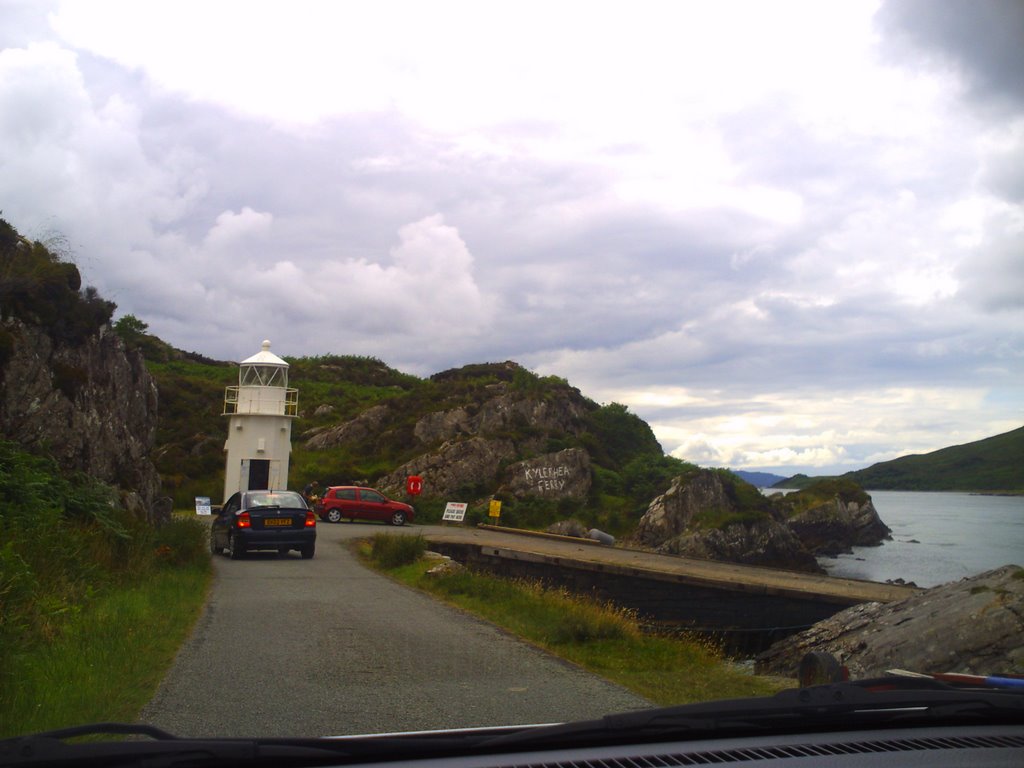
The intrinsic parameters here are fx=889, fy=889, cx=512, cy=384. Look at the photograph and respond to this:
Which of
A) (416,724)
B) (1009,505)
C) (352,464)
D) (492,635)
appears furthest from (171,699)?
(1009,505)

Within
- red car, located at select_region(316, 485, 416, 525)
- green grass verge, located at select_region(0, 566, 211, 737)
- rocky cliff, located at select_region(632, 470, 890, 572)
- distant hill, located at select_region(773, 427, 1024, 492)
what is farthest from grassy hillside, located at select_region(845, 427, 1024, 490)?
green grass verge, located at select_region(0, 566, 211, 737)

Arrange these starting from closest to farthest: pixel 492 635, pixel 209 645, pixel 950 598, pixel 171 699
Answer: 1. pixel 171 699
2. pixel 209 645
3. pixel 492 635
4. pixel 950 598

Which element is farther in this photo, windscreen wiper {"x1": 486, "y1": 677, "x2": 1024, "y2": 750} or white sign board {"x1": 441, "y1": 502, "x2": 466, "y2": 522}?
white sign board {"x1": 441, "y1": 502, "x2": 466, "y2": 522}

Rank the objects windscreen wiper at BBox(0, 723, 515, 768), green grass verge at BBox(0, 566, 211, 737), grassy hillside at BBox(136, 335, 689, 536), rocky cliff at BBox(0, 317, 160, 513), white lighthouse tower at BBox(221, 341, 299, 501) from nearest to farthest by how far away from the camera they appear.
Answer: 1. windscreen wiper at BBox(0, 723, 515, 768)
2. green grass verge at BBox(0, 566, 211, 737)
3. rocky cliff at BBox(0, 317, 160, 513)
4. white lighthouse tower at BBox(221, 341, 299, 501)
5. grassy hillside at BBox(136, 335, 689, 536)

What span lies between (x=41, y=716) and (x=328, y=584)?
9290 mm

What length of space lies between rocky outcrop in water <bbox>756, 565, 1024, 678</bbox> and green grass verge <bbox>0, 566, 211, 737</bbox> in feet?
21.8

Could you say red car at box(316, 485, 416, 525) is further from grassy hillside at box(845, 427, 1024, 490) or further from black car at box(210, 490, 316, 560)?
grassy hillside at box(845, 427, 1024, 490)

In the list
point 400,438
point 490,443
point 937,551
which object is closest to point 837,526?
point 937,551

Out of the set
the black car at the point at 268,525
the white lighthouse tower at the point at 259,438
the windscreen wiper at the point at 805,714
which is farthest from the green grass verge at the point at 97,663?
the white lighthouse tower at the point at 259,438

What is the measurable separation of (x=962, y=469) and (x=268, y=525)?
96.8 meters

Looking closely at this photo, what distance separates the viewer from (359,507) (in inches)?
1348

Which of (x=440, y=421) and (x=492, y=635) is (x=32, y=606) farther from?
(x=440, y=421)

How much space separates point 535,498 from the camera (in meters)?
43.7

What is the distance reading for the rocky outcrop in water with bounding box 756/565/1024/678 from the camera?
9.71 metres
